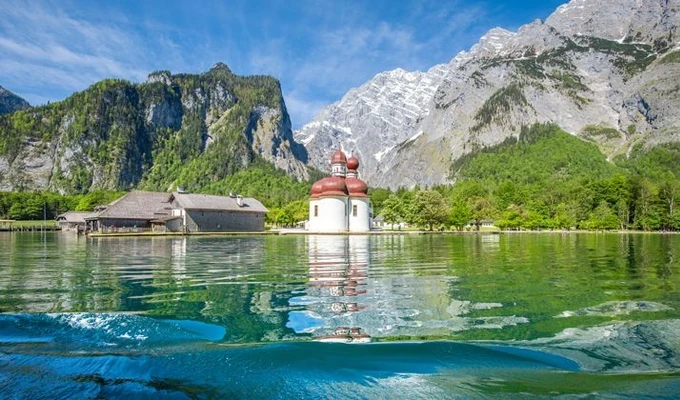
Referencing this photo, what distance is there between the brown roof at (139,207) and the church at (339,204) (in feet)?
81.8

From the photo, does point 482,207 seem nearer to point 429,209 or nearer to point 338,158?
point 429,209

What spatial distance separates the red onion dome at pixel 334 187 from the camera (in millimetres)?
77750

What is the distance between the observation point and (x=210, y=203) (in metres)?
79.9

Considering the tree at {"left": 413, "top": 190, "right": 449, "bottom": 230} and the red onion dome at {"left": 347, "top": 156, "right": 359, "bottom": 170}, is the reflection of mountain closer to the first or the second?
the tree at {"left": 413, "top": 190, "right": 449, "bottom": 230}

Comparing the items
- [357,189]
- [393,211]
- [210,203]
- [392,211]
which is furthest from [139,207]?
[393,211]

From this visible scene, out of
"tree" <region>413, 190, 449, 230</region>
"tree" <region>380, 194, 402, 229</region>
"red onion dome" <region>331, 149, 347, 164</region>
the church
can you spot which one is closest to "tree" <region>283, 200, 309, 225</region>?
"tree" <region>380, 194, 402, 229</region>

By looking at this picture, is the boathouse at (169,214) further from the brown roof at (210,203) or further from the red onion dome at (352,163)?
the red onion dome at (352,163)

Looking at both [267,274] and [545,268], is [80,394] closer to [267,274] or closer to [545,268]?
[267,274]

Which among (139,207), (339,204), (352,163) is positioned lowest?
(139,207)

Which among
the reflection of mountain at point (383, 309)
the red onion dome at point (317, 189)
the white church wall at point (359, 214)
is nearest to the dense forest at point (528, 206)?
the white church wall at point (359, 214)

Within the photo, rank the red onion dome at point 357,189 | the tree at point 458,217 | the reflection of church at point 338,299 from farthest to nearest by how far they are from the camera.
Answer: the tree at point 458,217 → the red onion dome at point 357,189 → the reflection of church at point 338,299

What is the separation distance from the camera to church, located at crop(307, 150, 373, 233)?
253 feet

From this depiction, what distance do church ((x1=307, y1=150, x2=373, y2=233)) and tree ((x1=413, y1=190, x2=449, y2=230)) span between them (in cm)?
1013

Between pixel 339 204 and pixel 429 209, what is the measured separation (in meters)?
16.9
